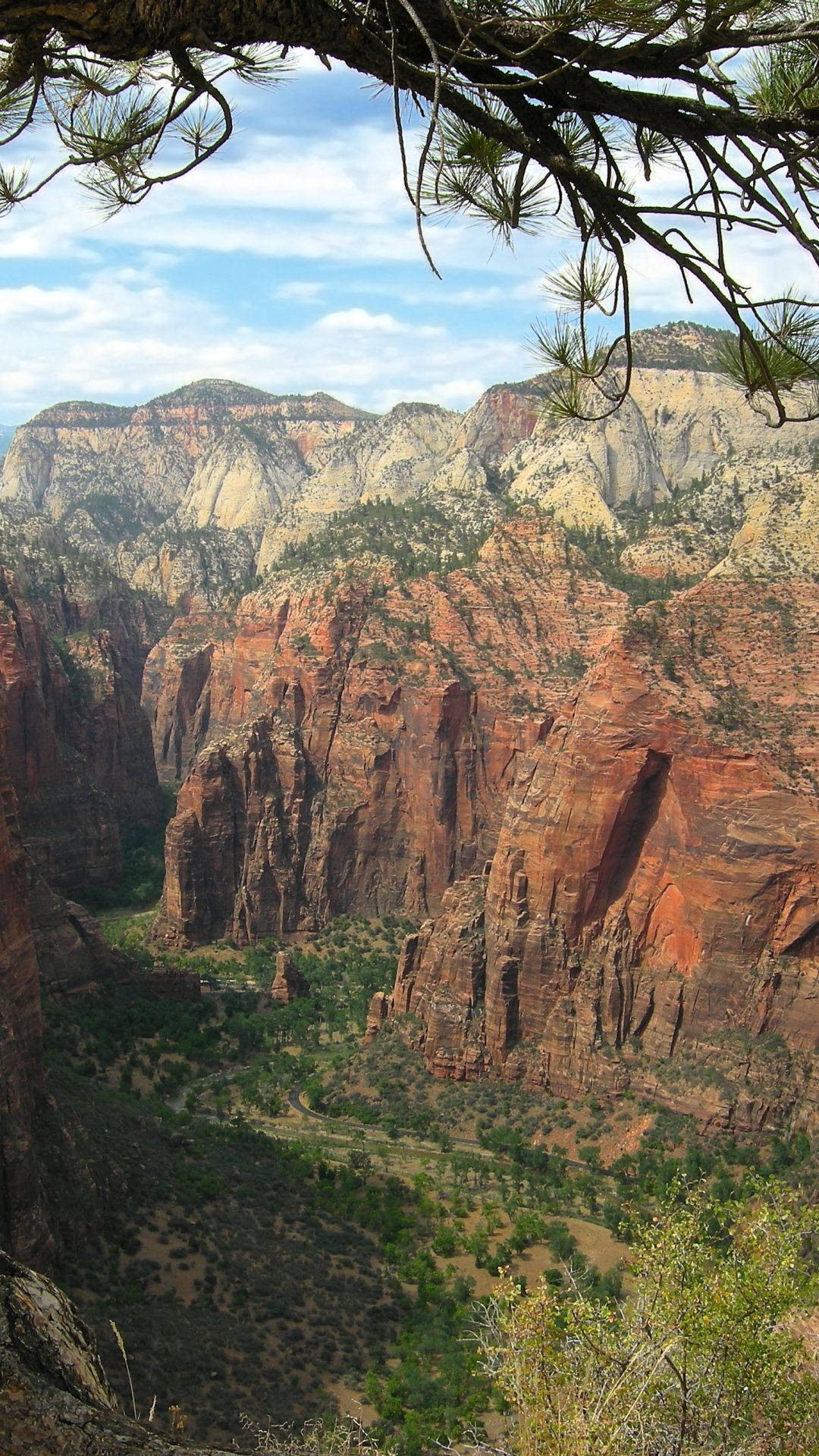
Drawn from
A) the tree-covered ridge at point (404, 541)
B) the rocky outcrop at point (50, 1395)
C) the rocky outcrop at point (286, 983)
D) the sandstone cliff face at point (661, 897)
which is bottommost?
the rocky outcrop at point (286, 983)

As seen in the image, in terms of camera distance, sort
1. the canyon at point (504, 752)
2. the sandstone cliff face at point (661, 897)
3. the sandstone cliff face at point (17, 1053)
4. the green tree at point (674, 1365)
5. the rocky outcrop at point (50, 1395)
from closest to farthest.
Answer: the rocky outcrop at point (50, 1395), the green tree at point (674, 1365), the sandstone cliff face at point (17, 1053), the sandstone cliff face at point (661, 897), the canyon at point (504, 752)

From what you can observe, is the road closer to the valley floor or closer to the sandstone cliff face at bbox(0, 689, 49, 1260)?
the valley floor

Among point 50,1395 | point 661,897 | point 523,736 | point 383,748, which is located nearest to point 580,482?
point 383,748

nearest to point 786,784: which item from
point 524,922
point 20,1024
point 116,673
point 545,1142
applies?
point 524,922

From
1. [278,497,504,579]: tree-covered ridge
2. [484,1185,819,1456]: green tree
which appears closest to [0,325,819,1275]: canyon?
[278,497,504,579]: tree-covered ridge

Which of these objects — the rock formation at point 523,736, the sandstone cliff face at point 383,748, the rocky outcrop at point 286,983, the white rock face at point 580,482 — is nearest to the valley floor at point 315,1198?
the rocky outcrop at point 286,983

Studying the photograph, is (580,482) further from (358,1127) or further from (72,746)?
(358,1127)

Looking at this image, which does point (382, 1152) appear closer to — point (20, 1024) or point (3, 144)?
point (20, 1024)

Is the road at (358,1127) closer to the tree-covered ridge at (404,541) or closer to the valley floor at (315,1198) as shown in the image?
the valley floor at (315,1198)
